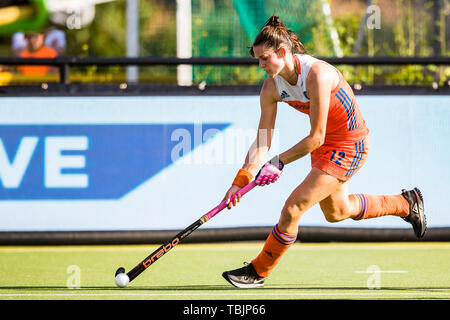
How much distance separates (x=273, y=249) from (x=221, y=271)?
1015 mm

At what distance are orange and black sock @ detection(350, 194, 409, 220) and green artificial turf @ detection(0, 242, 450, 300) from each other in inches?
18.1

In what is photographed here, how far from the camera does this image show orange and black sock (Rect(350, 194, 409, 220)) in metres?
6.21

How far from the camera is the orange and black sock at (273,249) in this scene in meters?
5.67

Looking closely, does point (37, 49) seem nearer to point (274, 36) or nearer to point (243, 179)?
point (243, 179)

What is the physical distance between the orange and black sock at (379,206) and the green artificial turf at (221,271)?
1.51 feet

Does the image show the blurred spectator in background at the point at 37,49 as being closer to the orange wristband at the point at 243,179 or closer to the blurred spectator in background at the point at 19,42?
the blurred spectator in background at the point at 19,42

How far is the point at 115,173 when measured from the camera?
790 cm

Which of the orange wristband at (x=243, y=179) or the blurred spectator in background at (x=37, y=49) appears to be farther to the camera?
the blurred spectator in background at (x=37, y=49)

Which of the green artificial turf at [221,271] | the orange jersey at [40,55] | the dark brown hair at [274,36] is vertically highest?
the dark brown hair at [274,36]

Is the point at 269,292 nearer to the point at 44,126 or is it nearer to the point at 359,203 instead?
the point at 359,203

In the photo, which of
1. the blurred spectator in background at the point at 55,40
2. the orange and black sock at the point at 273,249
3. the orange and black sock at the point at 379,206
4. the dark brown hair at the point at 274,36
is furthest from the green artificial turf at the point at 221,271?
the blurred spectator in background at the point at 55,40

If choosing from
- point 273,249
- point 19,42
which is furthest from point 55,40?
point 273,249

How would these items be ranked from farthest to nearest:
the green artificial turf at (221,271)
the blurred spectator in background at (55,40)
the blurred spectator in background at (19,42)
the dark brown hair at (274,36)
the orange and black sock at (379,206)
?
the blurred spectator in background at (19,42), the blurred spectator in background at (55,40), the orange and black sock at (379,206), the green artificial turf at (221,271), the dark brown hair at (274,36)
